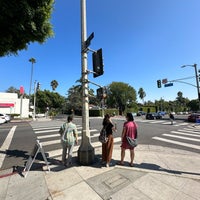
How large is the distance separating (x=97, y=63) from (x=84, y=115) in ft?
5.96

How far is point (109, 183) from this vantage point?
11.7ft

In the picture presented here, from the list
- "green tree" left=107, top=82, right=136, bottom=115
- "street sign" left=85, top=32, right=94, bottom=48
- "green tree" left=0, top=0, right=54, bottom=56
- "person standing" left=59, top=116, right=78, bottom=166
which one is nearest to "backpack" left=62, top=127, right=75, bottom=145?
"person standing" left=59, top=116, right=78, bottom=166

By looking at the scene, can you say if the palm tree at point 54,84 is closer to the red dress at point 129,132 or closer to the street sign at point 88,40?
the street sign at point 88,40

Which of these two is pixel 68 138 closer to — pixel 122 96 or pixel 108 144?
pixel 108 144

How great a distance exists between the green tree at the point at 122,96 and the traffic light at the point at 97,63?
60.6m

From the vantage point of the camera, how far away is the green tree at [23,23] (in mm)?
4469

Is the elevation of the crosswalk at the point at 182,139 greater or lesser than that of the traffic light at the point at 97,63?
lesser

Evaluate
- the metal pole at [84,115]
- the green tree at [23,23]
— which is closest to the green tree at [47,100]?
the green tree at [23,23]

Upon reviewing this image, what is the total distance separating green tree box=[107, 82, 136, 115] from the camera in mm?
65613

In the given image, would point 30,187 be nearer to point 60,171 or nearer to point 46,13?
point 60,171

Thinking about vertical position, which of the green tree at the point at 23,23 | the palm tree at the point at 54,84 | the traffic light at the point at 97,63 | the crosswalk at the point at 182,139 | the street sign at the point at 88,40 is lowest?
the crosswalk at the point at 182,139

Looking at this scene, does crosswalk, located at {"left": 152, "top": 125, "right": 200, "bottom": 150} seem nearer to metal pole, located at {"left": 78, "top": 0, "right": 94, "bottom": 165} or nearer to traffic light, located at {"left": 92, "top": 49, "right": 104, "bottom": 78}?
metal pole, located at {"left": 78, "top": 0, "right": 94, "bottom": 165}

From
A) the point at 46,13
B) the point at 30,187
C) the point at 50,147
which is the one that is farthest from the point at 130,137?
the point at 46,13

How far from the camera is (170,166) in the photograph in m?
4.68
